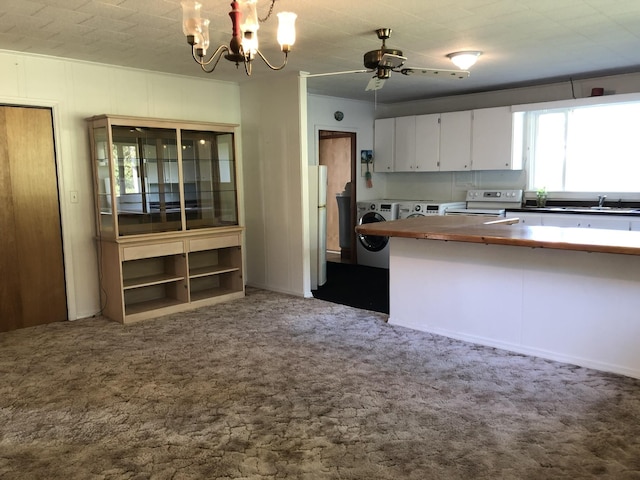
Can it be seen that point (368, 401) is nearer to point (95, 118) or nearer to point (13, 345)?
point (13, 345)

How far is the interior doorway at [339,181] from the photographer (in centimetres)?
748

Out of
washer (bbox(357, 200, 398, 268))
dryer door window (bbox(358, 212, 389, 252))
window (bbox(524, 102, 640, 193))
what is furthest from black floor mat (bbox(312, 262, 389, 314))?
window (bbox(524, 102, 640, 193))

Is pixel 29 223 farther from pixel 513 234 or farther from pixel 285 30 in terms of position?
pixel 513 234

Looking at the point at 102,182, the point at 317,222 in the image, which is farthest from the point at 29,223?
the point at 317,222

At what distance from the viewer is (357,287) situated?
237 inches

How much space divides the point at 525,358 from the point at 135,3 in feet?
11.6

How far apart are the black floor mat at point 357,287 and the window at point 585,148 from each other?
7.70ft

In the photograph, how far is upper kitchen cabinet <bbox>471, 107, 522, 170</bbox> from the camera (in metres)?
6.23

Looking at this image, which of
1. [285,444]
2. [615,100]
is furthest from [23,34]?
[615,100]

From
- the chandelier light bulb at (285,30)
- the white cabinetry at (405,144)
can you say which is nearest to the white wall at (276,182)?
the white cabinetry at (405,144)

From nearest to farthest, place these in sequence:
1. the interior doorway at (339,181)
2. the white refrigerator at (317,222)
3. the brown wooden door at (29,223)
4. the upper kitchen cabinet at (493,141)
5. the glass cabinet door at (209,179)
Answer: the brown wooden door at (29,223)
the glass cabinet door at (209,179)
the white refrigerator at (317,222)
the upper kitchen cabinet at (493,141)
the interior doorway at (339,181)

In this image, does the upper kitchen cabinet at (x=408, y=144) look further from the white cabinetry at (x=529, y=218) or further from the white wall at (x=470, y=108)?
the white cabinetry at (x=529, y=218)

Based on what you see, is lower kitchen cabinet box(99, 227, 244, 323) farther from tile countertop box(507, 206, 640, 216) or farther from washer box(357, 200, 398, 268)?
tile countertop box(507, 206, 640, 216)

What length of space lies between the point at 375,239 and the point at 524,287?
3555 mm
